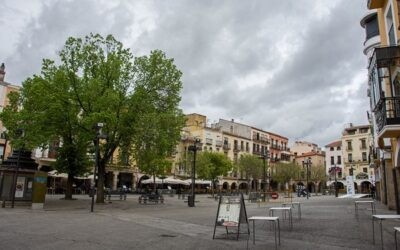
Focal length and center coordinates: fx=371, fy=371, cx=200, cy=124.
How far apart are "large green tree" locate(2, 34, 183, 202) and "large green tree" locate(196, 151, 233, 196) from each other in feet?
102

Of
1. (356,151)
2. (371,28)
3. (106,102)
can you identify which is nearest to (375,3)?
(371,28)

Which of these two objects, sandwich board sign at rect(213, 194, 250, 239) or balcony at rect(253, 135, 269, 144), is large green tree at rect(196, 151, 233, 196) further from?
sandwich board sign at rect(213, 194, 250, 239)

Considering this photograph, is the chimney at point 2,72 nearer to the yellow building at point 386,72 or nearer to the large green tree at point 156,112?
the large green tree at point 156,112

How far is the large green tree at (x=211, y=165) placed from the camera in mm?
59156

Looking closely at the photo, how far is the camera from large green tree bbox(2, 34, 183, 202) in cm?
2445

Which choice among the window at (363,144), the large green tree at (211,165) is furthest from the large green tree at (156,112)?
the window at (363,144)

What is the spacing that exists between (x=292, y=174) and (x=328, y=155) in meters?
23.0

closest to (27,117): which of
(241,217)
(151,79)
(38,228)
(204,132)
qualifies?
(151,79)

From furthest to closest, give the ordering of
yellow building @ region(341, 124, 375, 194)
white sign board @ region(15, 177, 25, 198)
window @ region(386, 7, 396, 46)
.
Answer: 1. yellow building @ region(341, 124, 375, 194)
2. white sign board @ region(15, 177, 25, 198)
3. window @ region(386, 7, 396, 46)

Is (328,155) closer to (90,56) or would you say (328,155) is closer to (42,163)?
(42,163)

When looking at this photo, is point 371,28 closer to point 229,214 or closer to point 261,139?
point 229,214

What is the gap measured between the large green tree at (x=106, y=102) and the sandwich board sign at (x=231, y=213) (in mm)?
14631

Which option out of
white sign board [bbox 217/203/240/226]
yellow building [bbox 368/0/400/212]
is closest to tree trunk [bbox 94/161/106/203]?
white sign board [bbox 217/203/240/226]

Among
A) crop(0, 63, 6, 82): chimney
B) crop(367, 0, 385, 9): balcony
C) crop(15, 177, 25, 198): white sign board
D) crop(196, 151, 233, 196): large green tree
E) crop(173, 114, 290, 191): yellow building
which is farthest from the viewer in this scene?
crop(173, 114, 290, 191): yellow building
